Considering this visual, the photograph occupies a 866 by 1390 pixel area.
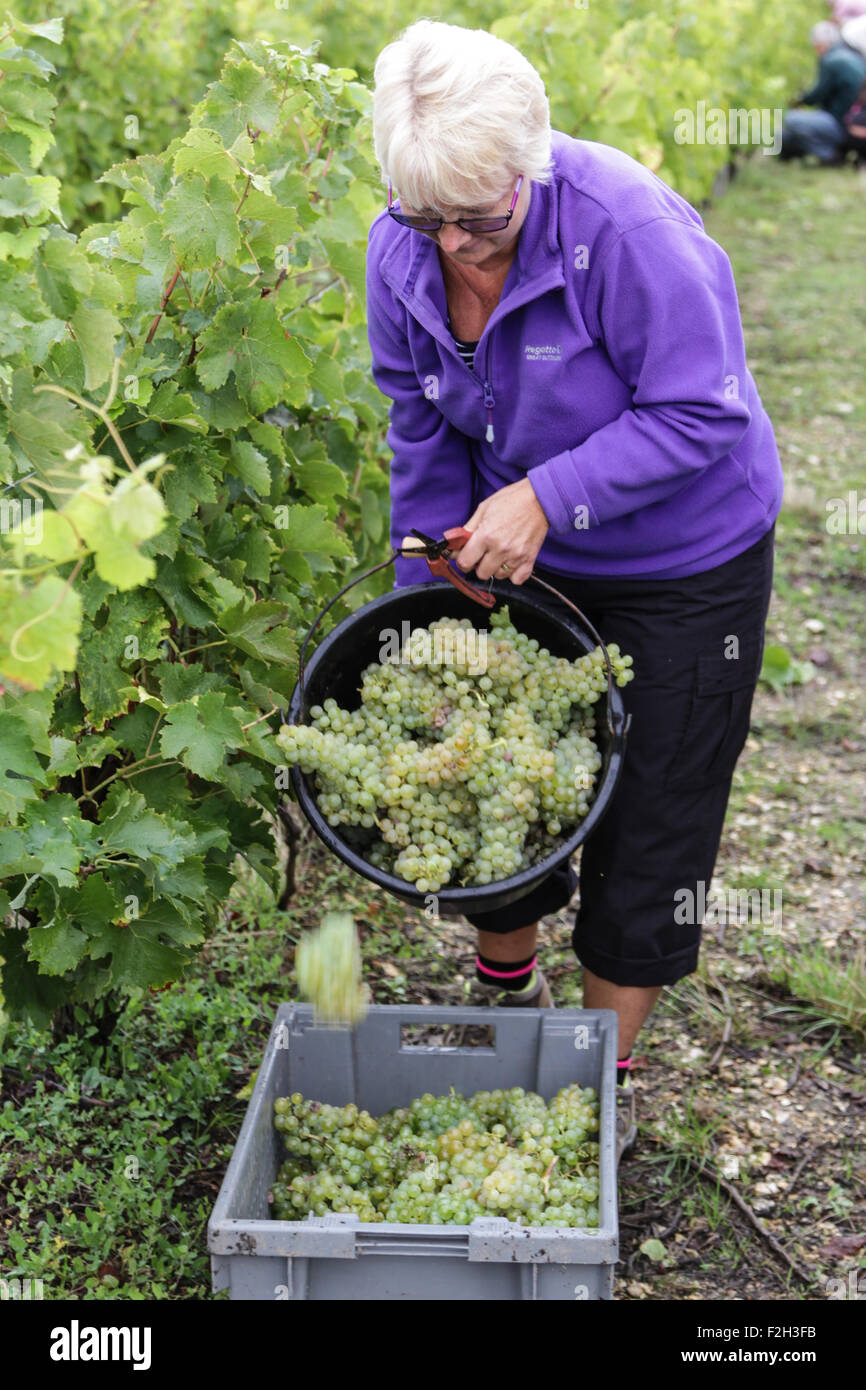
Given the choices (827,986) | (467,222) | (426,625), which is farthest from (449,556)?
(827,986)

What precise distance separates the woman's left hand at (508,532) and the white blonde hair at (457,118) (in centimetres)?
42

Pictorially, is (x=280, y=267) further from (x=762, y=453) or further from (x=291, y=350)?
(x=762, y=453)

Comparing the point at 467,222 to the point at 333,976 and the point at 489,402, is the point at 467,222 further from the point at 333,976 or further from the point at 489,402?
the point at 333,976

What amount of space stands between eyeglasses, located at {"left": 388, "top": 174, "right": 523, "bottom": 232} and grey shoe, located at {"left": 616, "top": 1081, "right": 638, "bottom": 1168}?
1623 mm

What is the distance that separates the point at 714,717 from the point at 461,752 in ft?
1.65

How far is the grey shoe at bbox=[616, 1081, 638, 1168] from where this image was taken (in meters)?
2.61

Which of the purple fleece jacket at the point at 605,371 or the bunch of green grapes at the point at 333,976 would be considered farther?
the bunch of green grapes at the point at 333,976

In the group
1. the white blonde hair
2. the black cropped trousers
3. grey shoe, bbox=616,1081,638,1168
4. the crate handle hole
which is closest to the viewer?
the white blonde hair

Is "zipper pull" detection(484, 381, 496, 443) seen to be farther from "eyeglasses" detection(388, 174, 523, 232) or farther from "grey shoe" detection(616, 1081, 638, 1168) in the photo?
"grey shoe" detection(616, 1081, 638, 1168)

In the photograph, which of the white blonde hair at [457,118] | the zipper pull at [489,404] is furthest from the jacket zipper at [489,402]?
the white blonde hair at [457,118]

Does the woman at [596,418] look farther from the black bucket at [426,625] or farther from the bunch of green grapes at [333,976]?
the bunch of green grapes at [333,976]

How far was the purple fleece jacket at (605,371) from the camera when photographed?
192 cm

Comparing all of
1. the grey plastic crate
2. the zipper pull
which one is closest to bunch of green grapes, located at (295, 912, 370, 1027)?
the grey plastic crate
